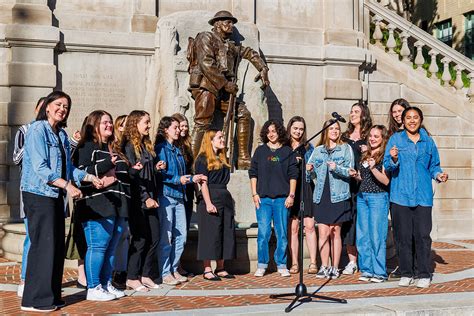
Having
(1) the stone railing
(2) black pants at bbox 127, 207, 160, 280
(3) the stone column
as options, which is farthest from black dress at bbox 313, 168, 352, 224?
(1) the stone railing

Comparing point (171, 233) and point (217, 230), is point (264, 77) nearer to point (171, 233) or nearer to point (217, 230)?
point (217, 230)

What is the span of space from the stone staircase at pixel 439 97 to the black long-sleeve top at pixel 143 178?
27.9ft

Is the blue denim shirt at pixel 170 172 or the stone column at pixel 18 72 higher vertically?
the stone column at pixel 18 72

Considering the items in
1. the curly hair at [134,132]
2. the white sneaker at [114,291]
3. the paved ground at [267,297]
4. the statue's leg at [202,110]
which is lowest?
the paved ground at [267,297]

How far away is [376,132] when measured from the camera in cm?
881

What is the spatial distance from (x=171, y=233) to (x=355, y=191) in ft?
8.70

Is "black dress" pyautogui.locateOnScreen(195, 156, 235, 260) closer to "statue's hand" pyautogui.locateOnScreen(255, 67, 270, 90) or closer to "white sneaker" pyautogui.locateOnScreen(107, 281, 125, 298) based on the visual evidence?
"white sneaker" pyautogui.locateOnScreen(107, 281, 125, 298)

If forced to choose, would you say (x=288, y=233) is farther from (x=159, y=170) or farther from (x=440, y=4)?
(x=440, y=4)

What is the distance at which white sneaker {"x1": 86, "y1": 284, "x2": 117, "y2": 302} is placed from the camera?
23.7 ft

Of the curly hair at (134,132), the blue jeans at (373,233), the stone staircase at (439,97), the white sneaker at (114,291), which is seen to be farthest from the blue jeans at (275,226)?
the stone staircase at (439,97)

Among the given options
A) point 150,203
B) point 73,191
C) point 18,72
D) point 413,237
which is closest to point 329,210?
point 413,237

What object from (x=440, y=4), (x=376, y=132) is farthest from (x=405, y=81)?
(x=440, y=4)

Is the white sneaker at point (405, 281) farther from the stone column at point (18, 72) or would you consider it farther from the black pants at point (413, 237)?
the stone column at point (18, 72)

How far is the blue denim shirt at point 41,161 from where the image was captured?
6594 mm
